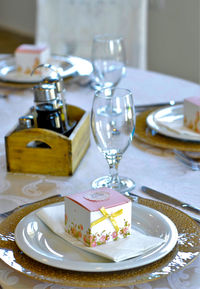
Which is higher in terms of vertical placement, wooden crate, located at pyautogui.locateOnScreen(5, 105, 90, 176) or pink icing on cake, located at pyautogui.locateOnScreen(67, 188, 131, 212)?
pink icing on cake, located at pyautogui.locateOnScreen(67, 188, 131, 212)

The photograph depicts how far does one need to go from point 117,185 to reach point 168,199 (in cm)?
11

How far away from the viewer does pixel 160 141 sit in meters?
1.22

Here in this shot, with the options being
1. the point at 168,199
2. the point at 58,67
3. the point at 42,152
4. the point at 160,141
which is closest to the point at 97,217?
the point at 168,199

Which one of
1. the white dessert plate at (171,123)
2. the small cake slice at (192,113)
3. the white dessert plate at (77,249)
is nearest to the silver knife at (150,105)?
the white dessert plate at (171,123)

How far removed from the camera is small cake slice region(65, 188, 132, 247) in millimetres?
747

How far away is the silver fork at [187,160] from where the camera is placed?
3.64ft

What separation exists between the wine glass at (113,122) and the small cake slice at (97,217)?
0.20 m

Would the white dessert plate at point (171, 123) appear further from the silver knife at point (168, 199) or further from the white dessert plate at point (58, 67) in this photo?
the white dessert plate at point (58, 67)

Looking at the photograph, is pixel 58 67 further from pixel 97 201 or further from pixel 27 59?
pixel 97 201

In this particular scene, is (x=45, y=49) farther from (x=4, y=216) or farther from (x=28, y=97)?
(x=4, y=216)

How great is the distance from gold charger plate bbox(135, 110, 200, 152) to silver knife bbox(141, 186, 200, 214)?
0.21 m

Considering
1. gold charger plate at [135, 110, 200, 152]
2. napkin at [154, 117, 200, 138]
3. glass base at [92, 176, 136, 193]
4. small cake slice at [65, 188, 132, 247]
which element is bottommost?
glass base at [92, 176, 136, 193]

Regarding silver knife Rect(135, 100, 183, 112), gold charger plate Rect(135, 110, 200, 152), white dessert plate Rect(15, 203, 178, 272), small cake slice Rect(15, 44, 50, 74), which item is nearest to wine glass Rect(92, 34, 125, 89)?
silver knife Rect(135, 100, 183, 112)

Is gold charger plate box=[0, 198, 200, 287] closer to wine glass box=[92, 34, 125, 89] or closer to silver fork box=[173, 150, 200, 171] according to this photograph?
silver fork box=[173, 150, 200, 171]
